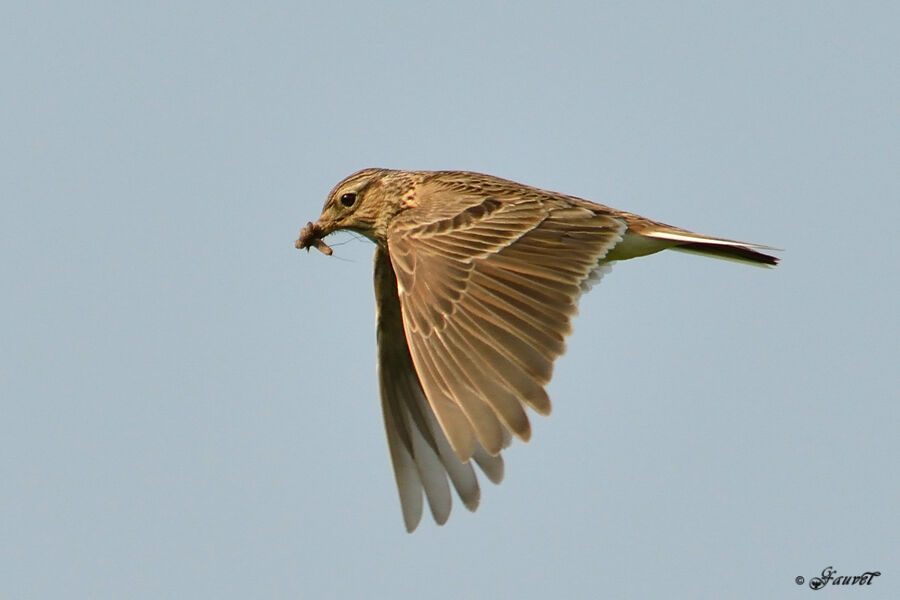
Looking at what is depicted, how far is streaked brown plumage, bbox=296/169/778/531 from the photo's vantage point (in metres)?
7.81

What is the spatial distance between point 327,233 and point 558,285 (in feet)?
10.7

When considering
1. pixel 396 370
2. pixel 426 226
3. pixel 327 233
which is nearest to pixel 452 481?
pixel 396 370

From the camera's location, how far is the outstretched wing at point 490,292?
25.2 feet

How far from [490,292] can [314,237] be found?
2.96 meters

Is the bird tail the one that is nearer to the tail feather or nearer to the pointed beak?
the tail feather

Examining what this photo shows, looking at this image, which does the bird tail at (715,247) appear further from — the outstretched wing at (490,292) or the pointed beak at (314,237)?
the pointed beak at (314,237)

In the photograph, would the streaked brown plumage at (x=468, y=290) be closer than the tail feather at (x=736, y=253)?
Yes

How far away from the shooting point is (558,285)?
27.9 feet

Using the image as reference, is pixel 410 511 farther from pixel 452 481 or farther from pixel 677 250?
pixel 677 250

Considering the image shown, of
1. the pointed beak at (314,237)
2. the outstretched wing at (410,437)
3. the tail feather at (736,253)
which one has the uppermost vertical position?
the pointed beak at (314,237)

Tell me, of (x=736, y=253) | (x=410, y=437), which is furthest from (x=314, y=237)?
(x=736, y=253)

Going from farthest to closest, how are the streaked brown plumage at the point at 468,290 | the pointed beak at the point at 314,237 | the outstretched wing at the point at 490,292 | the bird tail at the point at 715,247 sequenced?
the pointed beak at the point at 314,237 < the bird tail at the point at 715,247 < the streaked brown plumage at the point at 468,290 < the outstretched wing at the point at 490,292

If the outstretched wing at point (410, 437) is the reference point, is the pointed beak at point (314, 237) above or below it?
above

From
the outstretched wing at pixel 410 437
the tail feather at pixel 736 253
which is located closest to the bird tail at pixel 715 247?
the tail feather at pixel 736 253
